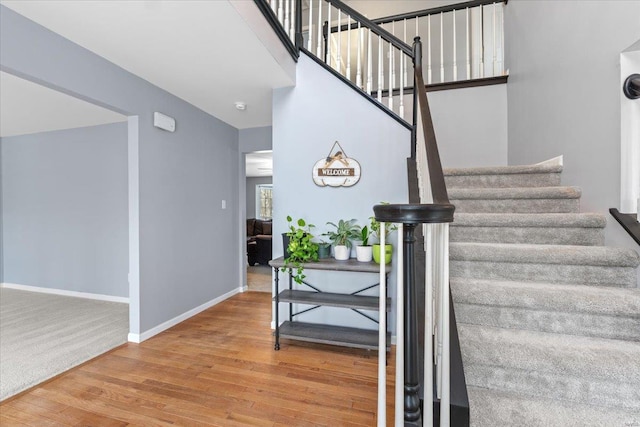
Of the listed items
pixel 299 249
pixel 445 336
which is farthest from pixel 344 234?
pixel 445 336

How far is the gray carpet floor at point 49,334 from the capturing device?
2.12m

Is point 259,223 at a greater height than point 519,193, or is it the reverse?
point 519,193

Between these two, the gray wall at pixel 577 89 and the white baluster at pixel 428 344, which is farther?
the gray wall at pixel 577 89

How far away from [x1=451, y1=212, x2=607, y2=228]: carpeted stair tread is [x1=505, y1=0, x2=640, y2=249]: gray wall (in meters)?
0.09

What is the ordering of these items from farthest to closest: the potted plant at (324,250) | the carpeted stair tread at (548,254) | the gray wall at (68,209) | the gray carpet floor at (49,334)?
the gray wall at (68,209), the potted plant at (324,250), the gray carpet floor at (49,334), the carpeted stair tread at (548,254)

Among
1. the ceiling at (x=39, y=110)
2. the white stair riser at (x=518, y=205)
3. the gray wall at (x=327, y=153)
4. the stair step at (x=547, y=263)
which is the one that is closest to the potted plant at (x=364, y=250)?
the gray wall at (x=327, y=153)

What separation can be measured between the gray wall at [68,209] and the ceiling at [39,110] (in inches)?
6.1

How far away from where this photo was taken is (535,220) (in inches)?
71.0

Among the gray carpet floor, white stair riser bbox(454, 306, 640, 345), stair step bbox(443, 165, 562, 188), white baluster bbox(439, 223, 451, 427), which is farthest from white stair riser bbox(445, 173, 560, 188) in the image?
the gray carpet floor

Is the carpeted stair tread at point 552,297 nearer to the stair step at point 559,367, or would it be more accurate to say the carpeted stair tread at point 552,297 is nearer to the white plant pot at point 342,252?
the stair step at point 559,367

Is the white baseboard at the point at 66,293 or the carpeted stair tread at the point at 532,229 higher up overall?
the carpeted stair tread at the point at 532,229

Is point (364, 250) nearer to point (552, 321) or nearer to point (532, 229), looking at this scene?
point (532, 229)

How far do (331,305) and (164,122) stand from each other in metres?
2.38

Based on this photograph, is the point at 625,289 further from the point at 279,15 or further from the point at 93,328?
the point at 93,328
